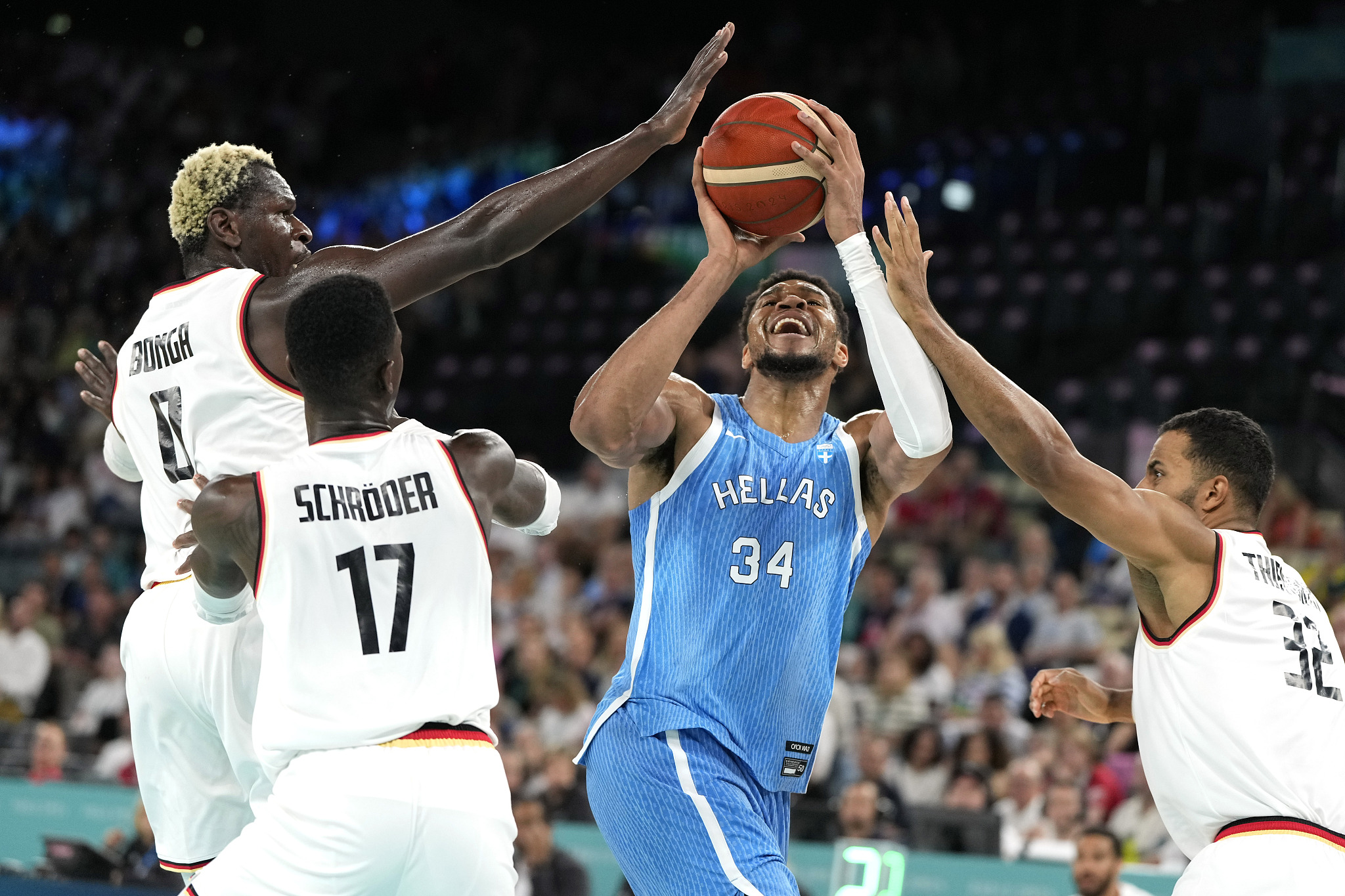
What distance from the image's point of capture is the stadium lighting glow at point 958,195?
56.9ft

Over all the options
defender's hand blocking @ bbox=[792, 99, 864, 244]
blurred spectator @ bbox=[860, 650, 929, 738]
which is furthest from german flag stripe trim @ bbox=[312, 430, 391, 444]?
blurred spectator @ bbox=[860, 650, 929, 738]

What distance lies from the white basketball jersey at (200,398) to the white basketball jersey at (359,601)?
0.89m

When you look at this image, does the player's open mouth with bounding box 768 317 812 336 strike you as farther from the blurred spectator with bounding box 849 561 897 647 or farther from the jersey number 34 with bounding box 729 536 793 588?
the blurred spectator with bounding box 849 561 897 647

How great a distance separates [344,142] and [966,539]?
1346 cm

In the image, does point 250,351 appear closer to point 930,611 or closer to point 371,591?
point 371,591

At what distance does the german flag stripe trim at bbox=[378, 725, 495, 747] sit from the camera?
361 centimetres

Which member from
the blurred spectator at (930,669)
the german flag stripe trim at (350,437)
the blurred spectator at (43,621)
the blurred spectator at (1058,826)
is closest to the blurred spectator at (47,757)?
the blurred spectator at (43,621)

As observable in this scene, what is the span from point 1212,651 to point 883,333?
1.31 meters

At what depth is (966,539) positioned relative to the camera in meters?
13.0

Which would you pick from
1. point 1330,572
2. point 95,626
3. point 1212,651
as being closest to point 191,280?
point 1212,651

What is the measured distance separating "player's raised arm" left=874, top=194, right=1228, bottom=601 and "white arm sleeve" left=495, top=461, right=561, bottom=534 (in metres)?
1.15

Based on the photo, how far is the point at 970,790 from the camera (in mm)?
9484

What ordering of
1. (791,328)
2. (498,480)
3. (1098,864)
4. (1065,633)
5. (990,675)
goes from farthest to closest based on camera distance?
1. (1065,633)
2. (990,675)
3. (1098,864)
4. (791,328)
5. (498,480)

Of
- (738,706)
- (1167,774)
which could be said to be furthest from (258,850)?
(1167,774)
